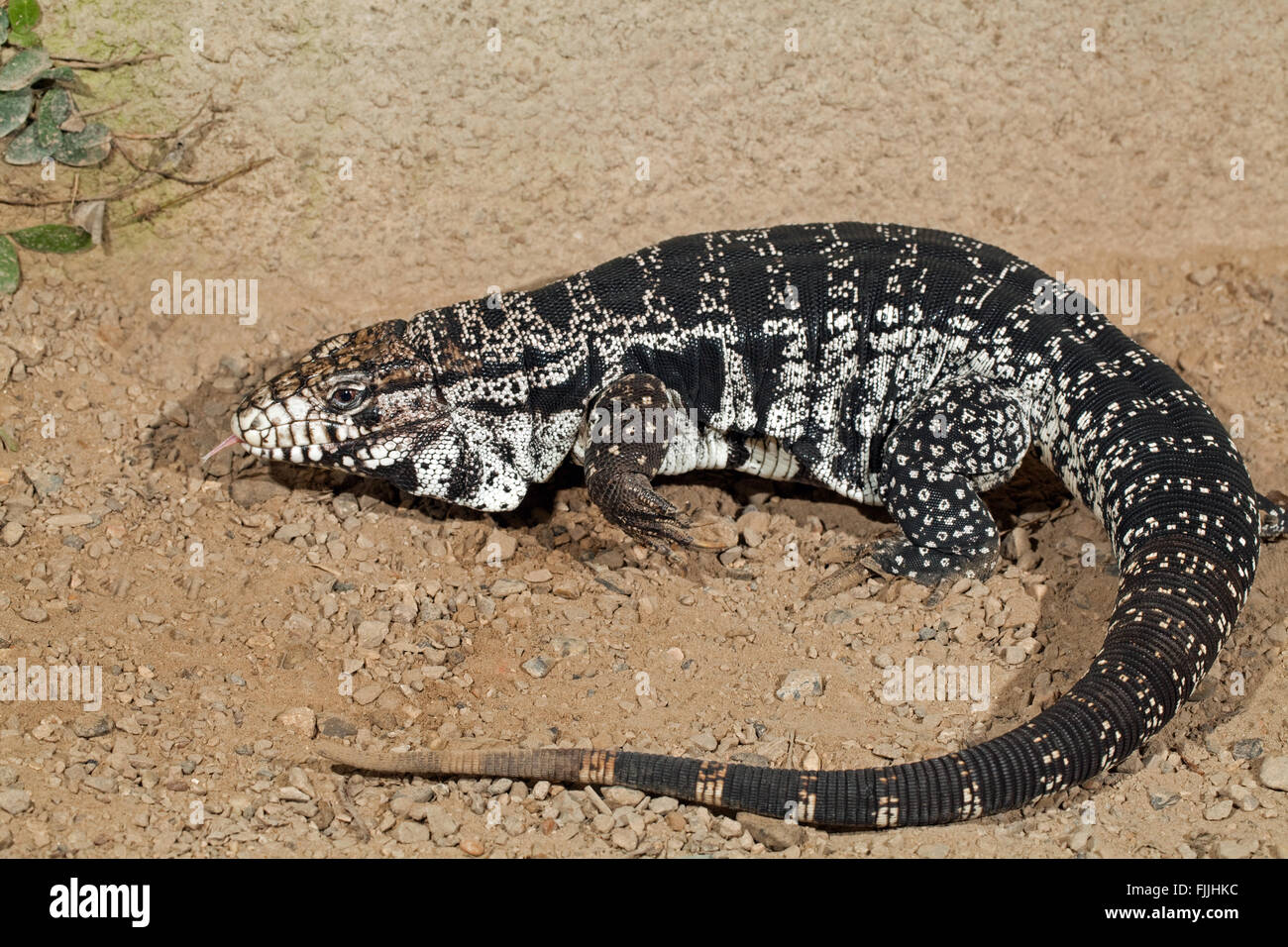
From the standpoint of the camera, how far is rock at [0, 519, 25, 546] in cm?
643

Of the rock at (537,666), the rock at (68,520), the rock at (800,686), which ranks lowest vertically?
the rock at (800,686)

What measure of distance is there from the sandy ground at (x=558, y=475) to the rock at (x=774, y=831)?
0.02m

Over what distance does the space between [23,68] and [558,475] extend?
3857 mm

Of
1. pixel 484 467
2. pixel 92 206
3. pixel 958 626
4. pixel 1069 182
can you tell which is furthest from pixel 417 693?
pixel 1069 182

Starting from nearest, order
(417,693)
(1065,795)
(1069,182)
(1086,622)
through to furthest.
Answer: (1065,795) → (417,693) → (1086,622) → (1069,182)

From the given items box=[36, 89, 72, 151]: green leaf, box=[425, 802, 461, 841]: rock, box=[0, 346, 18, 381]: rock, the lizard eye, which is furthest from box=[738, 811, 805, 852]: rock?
box=[36, 89, 72, 151]: green leaf

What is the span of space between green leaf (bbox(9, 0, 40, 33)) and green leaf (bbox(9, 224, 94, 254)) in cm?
113

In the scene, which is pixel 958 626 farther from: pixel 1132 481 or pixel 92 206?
pixel 92 206

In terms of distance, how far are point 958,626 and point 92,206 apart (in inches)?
220

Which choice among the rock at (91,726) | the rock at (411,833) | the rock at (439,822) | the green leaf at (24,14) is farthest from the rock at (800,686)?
A: the green leaf at (24,14)

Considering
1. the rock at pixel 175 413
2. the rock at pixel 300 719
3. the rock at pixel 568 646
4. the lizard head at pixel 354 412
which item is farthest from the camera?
the rock at pixel 175 413

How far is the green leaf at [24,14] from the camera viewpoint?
276 inches

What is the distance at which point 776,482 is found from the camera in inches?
306

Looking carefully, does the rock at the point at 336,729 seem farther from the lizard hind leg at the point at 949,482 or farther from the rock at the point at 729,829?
the lizard hind leg at the point at 949,482
